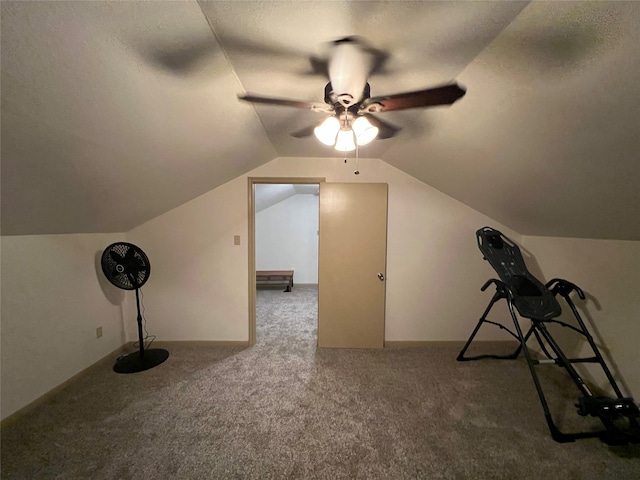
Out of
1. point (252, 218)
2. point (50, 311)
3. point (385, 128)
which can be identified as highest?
point (385, 128)

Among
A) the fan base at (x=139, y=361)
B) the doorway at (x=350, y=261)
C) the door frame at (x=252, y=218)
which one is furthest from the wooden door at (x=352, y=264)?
the fan base at (x=139, y=361)

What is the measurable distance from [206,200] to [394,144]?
2.11 m

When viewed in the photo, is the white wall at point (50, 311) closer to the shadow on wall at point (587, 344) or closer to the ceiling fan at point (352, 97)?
the ceiling fan at point (352, 97)

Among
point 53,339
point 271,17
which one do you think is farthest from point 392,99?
point 53,339

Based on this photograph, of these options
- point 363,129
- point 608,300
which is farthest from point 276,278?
point 608,300

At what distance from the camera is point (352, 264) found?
2.78 metres

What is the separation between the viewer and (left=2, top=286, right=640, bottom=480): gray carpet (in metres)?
1.44

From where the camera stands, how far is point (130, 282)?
7.89 ft

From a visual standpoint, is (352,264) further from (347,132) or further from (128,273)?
(128,273)

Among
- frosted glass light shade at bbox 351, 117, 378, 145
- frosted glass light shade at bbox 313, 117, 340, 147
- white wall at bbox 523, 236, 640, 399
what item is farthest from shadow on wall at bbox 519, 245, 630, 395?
frosted glass light shade at bbox 313, 117, 340, 147

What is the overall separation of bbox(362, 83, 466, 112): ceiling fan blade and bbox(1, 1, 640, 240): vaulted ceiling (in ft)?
0.70

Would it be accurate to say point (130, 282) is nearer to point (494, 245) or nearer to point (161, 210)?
point (161, 210)

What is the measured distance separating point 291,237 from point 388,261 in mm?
3271

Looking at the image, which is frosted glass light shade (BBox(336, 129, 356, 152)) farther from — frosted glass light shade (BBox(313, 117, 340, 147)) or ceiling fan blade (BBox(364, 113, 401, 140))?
ceiling fan blade (BBox(364, 113, 401, 140))
